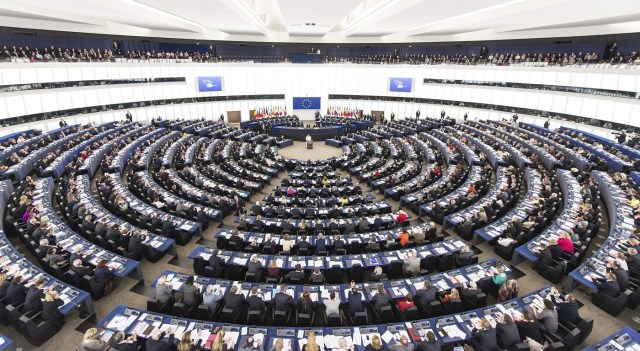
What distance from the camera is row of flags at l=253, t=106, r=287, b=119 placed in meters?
45.4

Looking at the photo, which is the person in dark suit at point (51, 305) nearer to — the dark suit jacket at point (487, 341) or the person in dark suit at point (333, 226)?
the person in dark suit at point (333, 226)

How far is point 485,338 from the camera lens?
7977 millimetres

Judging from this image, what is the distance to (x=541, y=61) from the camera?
113ft

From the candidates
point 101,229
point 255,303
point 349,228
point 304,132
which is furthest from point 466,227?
point 304,132

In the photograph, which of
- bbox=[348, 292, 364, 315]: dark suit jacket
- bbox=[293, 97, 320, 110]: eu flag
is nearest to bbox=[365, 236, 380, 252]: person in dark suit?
bbox=[348, 292, 364, 315]: dark suit jacket

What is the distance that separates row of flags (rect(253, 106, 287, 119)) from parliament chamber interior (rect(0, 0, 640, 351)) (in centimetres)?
26

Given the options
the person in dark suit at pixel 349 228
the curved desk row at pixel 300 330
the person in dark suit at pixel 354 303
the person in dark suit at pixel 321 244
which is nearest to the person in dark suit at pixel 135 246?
the curved desk row at pixel 300 330

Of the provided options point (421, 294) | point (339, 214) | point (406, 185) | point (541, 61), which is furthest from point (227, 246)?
point (541, 61)

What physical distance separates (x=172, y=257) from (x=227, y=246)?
2457 mm

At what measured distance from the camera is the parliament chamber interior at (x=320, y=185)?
9.35 m

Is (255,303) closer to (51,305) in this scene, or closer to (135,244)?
(51,305)

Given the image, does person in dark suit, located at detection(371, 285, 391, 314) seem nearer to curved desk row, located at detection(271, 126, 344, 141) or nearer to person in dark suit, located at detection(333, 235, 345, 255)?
person in dark suit, located at detection(333, 235, 345, 255)

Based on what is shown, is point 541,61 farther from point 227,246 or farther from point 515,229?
point 227,246

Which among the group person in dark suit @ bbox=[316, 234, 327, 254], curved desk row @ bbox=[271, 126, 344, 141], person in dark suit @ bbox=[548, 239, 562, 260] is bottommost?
person in dark suit @ bbox=[316, 234, 327, 254]
